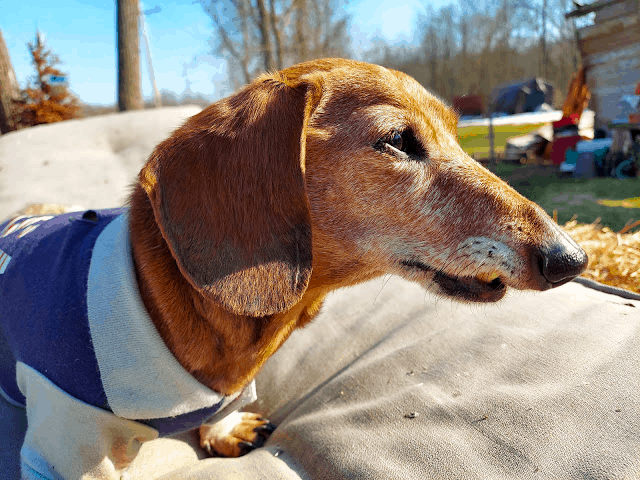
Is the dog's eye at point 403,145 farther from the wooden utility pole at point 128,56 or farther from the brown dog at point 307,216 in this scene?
the wooden utility pole at point 128,56

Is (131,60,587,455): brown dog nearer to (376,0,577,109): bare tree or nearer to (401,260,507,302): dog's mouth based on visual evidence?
(401,260,507,302): dog's mouth

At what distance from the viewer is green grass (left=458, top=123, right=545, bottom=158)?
1363cm

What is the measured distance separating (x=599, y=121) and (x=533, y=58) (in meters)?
32.2

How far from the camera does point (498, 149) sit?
525 inches

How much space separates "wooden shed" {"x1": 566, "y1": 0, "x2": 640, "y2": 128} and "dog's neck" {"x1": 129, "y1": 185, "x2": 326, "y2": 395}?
978 cm

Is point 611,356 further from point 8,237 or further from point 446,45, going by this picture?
point 446,45

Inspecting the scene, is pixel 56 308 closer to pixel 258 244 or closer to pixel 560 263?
pixel 258 244

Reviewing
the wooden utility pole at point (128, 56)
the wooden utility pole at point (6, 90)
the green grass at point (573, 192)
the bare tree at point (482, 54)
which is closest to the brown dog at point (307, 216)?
the green grass at point (573, 192)

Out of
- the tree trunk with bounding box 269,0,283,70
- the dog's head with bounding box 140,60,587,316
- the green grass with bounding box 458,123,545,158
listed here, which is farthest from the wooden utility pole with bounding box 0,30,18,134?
the green grass with bounding box 458,123,545,158

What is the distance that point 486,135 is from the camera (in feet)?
49.9

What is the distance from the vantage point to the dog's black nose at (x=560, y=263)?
4.60 ft

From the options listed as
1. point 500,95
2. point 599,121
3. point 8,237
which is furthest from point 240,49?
point 8,237

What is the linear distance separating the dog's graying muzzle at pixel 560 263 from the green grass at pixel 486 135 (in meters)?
12.3

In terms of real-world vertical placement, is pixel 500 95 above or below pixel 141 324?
below
